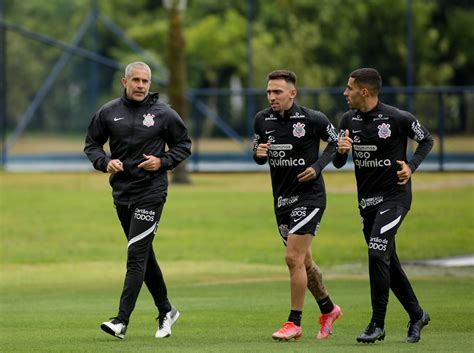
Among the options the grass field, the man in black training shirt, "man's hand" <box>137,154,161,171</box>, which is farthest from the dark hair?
the grass field

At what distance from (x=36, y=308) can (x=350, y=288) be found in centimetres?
408

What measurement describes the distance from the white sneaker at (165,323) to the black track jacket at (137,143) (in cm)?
103

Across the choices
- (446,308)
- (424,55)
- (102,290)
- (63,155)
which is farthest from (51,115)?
(446,308)

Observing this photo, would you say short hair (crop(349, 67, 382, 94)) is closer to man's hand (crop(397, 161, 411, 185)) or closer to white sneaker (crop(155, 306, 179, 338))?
man's hand (crop(397, 161, 411, 185))

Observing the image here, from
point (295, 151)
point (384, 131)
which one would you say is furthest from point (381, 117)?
point (295, 151)

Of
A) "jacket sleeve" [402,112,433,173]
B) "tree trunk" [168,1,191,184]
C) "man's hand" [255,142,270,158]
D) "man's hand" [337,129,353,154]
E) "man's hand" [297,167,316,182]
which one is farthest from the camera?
"tree trunk" [168,1,191,184]

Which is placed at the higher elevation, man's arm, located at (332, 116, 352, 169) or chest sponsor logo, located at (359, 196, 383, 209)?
man's arm, located at (332, 116, 352, 169)

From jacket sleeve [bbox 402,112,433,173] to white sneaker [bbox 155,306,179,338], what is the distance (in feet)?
8.02

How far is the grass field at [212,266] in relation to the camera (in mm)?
11375

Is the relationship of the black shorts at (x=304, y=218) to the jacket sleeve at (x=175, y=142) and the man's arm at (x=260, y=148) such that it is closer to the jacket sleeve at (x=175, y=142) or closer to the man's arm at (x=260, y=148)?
the man's arm at (x=260, y=148)

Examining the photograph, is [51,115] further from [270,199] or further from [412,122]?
[412,122]

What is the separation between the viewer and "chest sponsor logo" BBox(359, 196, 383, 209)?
10.9 meters

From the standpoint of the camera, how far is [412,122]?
35.8ft

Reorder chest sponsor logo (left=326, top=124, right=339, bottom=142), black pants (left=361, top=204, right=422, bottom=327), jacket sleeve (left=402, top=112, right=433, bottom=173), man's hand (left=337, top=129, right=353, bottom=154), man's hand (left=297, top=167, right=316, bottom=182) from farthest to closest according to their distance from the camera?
chest sponsor logo (left=326, top=124, right=339, bottom=142)
man's hand (left=297, top=167, right=316, bottom=182)
jacket sleeve (left=402, top=112, right=433, bottom=173)
man's hand (left=337, top=129, right=353, bottom=154)
black pants (left=361, top=204, right=422, bottom=327)
